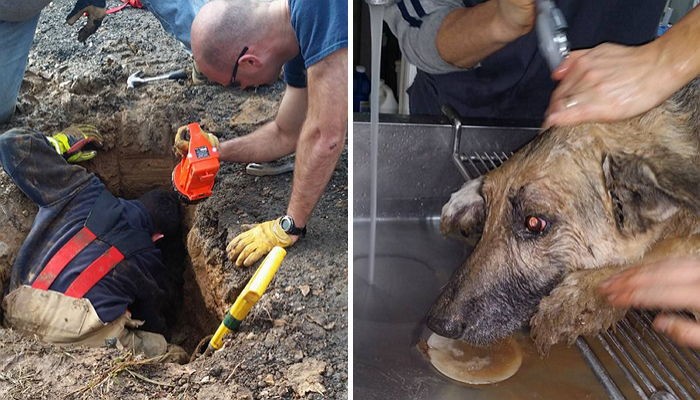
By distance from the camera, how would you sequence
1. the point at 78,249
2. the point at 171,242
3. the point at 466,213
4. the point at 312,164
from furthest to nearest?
the point at 171,242
the point at 78,249
the point at 466,213
the point at 312,164

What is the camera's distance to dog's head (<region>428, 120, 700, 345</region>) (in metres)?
1.42

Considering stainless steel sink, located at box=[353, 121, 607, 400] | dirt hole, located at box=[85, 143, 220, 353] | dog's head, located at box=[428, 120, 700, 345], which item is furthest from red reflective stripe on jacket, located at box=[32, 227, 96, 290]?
dog's head, located at box=[428, 120, 700, 345]

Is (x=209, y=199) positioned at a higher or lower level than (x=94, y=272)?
higher

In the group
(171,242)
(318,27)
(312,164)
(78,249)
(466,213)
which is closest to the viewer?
(318,27)

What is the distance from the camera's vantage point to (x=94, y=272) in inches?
78.5

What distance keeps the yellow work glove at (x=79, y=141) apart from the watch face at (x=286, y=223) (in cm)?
63

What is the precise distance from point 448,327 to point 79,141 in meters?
1.24

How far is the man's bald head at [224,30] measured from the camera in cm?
151

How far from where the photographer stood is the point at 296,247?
71.6 inches

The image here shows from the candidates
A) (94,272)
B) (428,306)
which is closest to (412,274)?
(428,306)

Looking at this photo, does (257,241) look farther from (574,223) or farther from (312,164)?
(574,223)

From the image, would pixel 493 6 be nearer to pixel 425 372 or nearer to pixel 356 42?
pixel 356 42

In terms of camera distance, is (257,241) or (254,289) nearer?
(254,289)

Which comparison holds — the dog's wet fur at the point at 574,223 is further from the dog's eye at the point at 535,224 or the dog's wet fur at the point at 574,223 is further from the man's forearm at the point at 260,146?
the man's forearm at the point at 260,146
